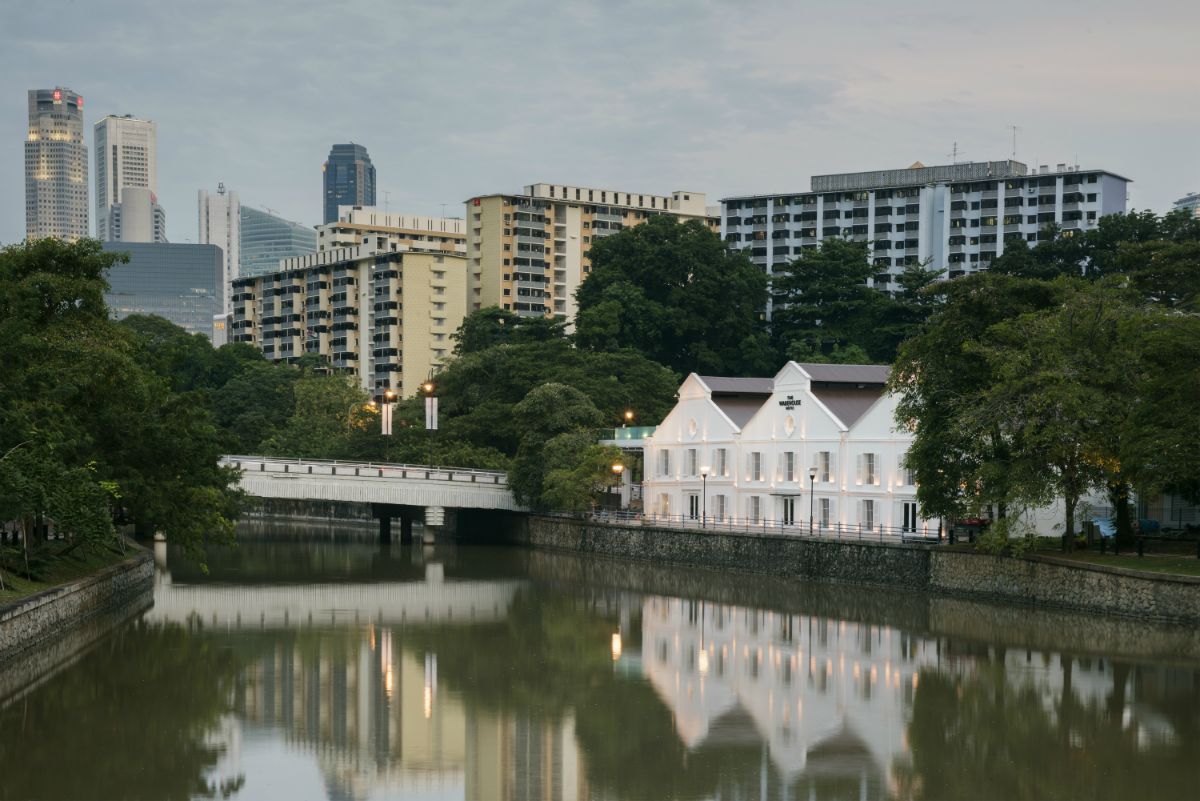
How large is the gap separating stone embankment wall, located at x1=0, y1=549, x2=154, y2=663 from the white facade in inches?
1052

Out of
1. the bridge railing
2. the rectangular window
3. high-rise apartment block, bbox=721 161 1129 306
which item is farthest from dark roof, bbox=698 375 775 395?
high-rise apartment block, bbox=721 161 1129 306

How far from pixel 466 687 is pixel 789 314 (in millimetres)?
80537

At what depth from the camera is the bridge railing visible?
66750 millimetres

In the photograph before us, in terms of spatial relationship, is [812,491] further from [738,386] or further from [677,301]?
[677,301]

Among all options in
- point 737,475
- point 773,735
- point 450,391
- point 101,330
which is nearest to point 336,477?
point 450,391

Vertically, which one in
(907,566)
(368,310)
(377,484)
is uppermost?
(368,310)

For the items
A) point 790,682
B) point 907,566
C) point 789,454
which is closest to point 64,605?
point 790,682

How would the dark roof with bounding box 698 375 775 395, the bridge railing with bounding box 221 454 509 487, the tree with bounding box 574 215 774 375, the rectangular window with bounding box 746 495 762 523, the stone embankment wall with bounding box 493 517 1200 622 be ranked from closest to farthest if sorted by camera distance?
the stone embankment wall with bounding box 493 517 1200 622 → the rectangular window with bounding box 746 495 762 523 → the dark roof with bounding box 698 375 775 395 → the bridge railing with bounding box 221 454 509 487 → the tree with bounding box 574 215 774 375

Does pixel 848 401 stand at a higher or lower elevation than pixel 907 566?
higher

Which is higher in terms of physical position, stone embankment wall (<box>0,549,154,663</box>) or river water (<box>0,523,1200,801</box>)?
stone embankment wall (<box>0,549,154,663</box>)

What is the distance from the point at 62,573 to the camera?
124ft

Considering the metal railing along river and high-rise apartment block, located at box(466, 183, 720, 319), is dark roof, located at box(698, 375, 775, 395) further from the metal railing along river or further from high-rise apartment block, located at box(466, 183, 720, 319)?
high-rise apartment block, located at box(466, 183, 720, 319)

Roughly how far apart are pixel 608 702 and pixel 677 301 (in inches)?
3002

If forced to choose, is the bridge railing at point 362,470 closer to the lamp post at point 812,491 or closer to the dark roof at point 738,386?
the dark roof at point 738,386
